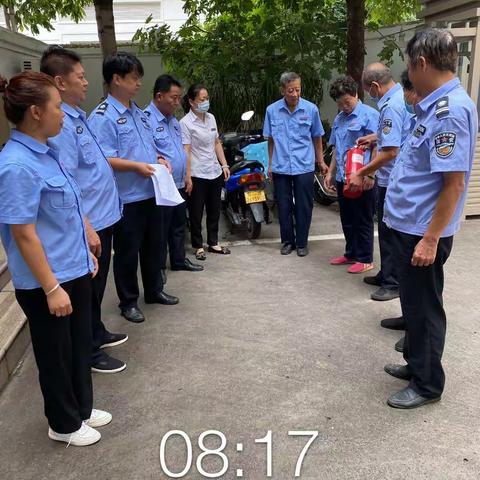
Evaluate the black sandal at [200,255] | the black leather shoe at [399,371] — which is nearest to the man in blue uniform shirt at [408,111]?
the black leather shoe at [399,371]

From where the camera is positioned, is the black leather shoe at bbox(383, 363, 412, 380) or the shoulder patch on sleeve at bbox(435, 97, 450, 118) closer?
the shoulder patch on sleeve at bbox(435, 97, 450, 118)

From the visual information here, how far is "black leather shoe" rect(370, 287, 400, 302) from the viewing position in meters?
3.87

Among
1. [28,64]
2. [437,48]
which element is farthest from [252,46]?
[437,48]

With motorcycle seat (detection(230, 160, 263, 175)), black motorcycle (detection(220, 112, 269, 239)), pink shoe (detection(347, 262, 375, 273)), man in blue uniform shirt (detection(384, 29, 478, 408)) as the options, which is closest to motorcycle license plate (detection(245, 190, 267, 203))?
black motorcycle (detection(220, 112, 269, 239))

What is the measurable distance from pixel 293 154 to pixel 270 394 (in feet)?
→ 9.00

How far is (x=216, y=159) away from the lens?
4.98 meters

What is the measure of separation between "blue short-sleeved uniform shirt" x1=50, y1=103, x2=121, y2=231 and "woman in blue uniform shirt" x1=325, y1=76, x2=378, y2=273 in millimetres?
2170

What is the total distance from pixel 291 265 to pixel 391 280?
1072 millimetres

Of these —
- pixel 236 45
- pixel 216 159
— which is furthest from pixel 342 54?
pixel 216 159

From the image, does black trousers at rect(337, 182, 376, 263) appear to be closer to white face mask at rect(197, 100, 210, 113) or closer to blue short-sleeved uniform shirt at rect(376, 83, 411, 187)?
blue short-sleeved uniform shirt at rect(376, 83, 411, 187)

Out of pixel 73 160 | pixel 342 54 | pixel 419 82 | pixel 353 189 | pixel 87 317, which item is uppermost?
pixel 342 54

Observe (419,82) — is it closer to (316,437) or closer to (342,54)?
(316,437)

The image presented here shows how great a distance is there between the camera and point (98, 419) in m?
2.48

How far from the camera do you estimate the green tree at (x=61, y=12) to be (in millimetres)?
6090
